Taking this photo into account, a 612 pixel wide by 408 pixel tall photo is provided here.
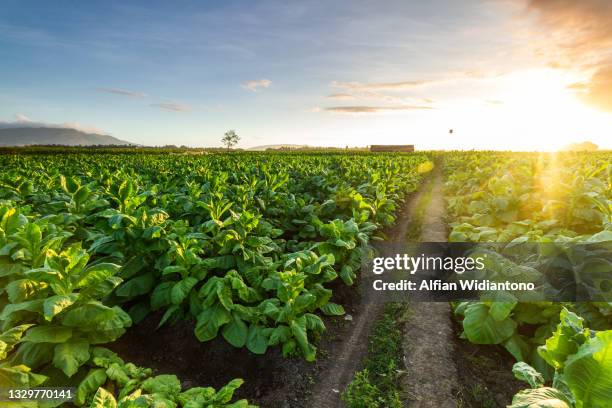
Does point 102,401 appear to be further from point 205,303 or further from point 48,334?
point 205,303

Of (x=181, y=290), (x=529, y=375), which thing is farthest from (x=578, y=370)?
(x=181, y=290)

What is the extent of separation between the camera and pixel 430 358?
4.10 meters

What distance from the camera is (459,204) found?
11.1 meters

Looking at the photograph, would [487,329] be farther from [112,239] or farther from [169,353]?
[112,239]

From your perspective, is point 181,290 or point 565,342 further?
point 181,290

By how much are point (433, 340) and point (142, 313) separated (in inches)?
141

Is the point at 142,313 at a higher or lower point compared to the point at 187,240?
lower

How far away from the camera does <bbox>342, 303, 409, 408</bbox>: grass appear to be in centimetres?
350

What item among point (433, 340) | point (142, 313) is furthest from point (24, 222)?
point (433, 340)

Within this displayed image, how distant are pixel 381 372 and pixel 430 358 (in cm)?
60

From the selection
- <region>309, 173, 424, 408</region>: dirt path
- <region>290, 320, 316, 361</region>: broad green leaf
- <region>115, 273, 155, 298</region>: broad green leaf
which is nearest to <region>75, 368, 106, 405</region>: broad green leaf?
<region>115, 273, 155, 298</region>: broad green leaf

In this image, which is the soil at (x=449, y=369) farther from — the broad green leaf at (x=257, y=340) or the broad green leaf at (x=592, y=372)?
the broad green leaf at (x=592, y=372)

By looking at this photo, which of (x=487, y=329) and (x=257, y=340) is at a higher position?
(x=487, y=329)

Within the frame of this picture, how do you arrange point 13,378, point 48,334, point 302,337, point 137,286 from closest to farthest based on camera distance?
point 13,378, point 48,334, point 302,337, point 137,286
